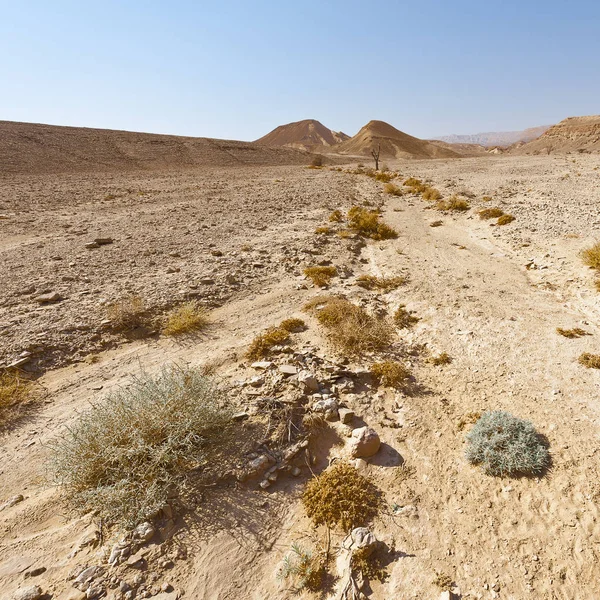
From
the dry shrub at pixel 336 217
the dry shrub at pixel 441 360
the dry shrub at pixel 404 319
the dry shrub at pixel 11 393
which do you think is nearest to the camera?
the dry shrub at pixel 11 393

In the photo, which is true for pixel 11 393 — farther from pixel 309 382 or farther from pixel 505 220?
pixel 505 220

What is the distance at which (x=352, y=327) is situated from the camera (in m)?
6.98

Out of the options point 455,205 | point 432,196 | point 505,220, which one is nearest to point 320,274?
point 505,220

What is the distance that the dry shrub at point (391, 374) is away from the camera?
5852mm

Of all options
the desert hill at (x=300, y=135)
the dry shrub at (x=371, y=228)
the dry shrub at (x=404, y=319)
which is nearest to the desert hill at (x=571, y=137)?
the desert hill at (x=300, y=135)

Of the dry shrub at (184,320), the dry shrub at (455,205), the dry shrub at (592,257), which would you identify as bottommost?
the dry shrub at (184,320)

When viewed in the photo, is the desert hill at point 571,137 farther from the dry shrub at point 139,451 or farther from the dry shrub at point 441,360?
the dry shrub at point 139,451

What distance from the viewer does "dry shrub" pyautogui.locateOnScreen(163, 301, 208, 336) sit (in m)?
7.35

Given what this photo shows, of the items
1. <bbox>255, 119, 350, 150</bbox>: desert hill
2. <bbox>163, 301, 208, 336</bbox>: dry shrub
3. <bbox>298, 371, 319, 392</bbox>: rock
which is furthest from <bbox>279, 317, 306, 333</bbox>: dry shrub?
<bbox>255, 119, 350, 150</bbox>: desert hill

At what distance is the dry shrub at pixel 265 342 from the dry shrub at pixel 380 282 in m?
3.28

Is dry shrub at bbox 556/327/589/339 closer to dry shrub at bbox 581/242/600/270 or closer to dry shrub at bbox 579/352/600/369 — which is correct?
dry shrub at bbox 579/352/600/369

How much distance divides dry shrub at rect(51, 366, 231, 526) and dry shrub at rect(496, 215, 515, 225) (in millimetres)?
13422

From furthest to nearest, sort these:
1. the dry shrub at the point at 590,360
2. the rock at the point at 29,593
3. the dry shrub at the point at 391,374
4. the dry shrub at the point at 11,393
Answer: the dry shrub at the point at 391,374 < the dry shrub at the point at 590,360 < the dry shrub at the point at 11,393 < the rock at the point at 29,593

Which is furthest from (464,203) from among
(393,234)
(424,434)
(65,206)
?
(65,206)
